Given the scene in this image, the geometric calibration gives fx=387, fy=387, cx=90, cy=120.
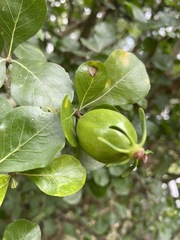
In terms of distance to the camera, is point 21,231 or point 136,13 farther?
point 136,13

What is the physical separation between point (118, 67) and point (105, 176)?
0.76 m

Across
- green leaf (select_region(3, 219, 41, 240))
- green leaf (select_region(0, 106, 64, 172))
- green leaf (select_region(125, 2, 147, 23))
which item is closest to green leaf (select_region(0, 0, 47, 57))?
green leaf (select_region(0, 106, 64, 172))

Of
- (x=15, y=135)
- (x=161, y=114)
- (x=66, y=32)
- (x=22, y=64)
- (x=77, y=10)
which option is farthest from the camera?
(x=77, y=10)

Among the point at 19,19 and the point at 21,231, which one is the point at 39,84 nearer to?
the point at 19,19

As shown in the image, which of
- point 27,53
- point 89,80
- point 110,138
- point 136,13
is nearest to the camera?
point 110,138

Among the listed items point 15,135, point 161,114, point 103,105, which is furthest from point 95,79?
point 161,114

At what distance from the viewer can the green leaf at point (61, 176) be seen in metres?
0.53

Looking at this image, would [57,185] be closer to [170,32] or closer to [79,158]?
[79,158]

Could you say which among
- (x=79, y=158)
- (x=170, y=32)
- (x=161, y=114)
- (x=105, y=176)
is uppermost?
(x=79, y=158)

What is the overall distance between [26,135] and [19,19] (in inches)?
7.8

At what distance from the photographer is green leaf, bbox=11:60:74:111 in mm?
565

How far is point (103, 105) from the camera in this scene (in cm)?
56

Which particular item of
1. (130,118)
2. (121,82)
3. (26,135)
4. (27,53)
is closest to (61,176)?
(26,135)

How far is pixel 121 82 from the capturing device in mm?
609
